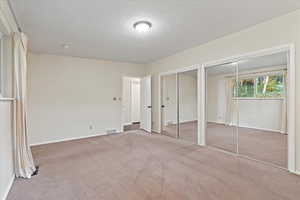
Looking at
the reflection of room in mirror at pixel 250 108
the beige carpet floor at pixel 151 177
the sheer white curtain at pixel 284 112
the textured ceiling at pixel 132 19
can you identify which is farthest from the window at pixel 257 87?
the beige carpet floor at pixel 151 177

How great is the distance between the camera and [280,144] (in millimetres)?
3250

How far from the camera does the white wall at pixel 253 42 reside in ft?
8.15

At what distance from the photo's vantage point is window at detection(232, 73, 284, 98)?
3.35 meters

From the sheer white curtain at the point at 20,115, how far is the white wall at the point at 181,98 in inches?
147

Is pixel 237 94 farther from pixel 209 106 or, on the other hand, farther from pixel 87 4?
pixel 87 4

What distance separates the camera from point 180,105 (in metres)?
4.84

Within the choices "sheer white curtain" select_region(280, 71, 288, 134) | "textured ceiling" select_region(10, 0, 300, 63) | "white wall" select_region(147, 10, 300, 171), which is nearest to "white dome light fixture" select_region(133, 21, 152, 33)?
"textured ceiling" select_region(10, 0, 300, 63)

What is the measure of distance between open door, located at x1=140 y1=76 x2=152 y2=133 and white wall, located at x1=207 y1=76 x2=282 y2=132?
227 cm

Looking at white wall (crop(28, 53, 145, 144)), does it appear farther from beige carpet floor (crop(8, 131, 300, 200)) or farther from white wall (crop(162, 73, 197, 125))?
white wall (crop(162, 73, 197, 125))

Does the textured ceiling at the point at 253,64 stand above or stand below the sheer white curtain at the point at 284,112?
above

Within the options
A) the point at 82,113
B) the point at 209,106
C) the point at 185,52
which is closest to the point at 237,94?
the point at 209,106

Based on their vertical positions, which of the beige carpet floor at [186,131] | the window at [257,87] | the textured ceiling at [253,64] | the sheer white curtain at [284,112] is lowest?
the beige carpet floor at [186,131]

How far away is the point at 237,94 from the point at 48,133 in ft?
16.9

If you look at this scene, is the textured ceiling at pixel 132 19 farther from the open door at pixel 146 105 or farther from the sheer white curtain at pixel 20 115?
the open door at pixel 146 105
